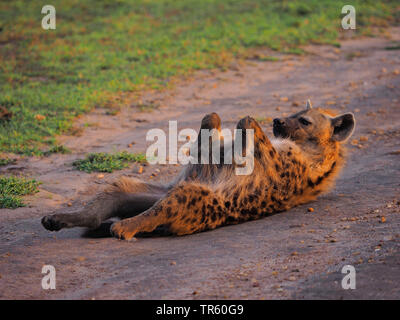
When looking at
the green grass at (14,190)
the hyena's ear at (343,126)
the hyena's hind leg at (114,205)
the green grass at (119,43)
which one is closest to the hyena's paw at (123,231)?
the hyena's hind leg at (114,205)

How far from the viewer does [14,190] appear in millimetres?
4418

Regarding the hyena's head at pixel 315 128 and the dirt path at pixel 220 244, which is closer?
the dirt path at pixel 220 244

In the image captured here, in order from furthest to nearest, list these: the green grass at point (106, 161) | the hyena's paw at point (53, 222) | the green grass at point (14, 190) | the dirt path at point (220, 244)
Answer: the green grass at point (106, 161), the green grass at point (14, 190), the hyena's paw at point (53, 222), the dirt path at point (220, 244)

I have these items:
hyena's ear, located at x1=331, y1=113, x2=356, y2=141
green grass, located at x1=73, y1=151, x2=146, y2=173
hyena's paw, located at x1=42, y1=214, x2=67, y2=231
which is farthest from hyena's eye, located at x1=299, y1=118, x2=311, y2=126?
hyena's paw, located at x1=42, y1=214, x2=67, y2=231

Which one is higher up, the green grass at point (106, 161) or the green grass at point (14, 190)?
the green grass at point (106, 161)

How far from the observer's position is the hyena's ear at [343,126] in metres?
4.48

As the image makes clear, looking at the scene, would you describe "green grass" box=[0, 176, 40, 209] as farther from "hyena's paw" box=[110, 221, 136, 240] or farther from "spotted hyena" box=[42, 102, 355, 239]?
"hyena's paw" box=[110, 221, 136, 240]

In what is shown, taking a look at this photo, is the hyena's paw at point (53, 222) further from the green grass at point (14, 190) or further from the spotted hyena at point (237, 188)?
the green grass at point (14, 190)

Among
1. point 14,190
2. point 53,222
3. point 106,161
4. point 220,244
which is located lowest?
point 220,244

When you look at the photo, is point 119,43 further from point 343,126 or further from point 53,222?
point 53,222

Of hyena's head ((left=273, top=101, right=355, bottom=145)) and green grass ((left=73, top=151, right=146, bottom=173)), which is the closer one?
hyena's head ((left=273, top=101, right=355, bottom=145))

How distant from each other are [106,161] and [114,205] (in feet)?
4.73

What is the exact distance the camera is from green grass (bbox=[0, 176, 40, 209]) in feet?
13.8

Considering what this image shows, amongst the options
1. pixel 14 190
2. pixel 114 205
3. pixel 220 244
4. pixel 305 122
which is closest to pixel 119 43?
pixel 14 190
